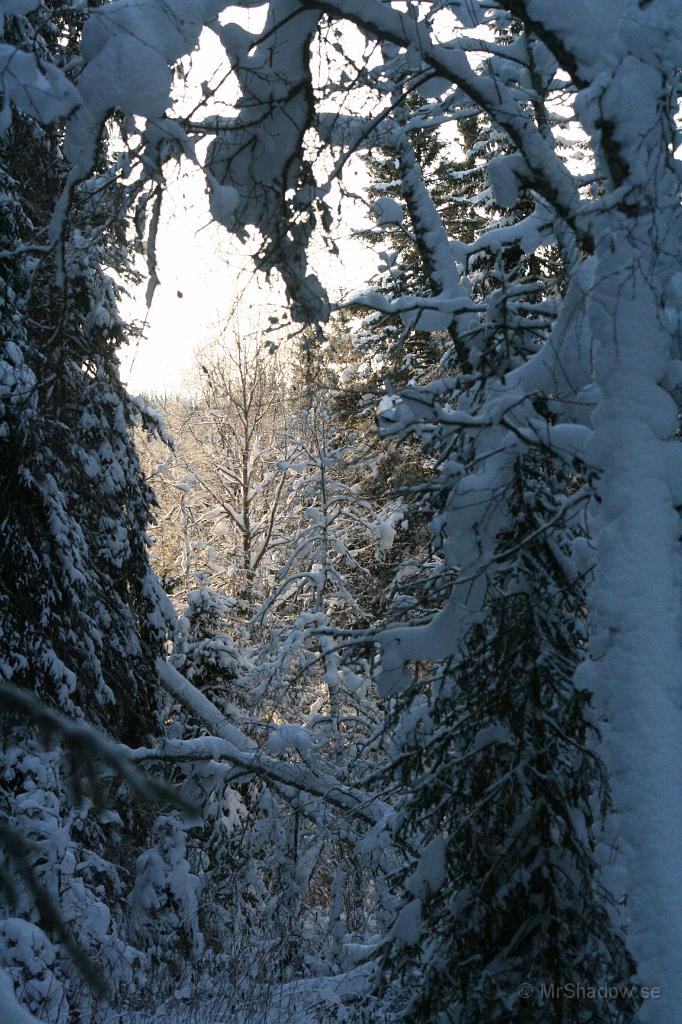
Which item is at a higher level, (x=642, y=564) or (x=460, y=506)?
(x=460, y=506)

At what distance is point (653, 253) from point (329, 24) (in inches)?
104

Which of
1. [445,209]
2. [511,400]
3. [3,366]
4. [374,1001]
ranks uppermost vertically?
[445,209]

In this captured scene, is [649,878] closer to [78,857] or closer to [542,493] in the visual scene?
[542,493]

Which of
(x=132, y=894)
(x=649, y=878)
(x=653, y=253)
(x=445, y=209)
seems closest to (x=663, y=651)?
(x=649, y=878)

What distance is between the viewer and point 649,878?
3.77 metres

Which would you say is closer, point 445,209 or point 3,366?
point 3,366

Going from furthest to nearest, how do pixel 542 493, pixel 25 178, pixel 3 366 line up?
pixel 25 178 → pixel 3 366 → pixel 542 493

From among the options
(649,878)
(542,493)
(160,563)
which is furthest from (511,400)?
(160,563)

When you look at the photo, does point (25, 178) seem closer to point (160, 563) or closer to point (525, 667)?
point (525, 667)

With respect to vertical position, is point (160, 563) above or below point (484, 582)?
above

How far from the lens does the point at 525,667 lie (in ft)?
16.3

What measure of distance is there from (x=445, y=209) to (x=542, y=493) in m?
14.7

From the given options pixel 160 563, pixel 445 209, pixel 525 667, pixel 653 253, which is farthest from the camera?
pixel 160 563

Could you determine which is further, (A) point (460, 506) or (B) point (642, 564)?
(A) point (460, 506)
